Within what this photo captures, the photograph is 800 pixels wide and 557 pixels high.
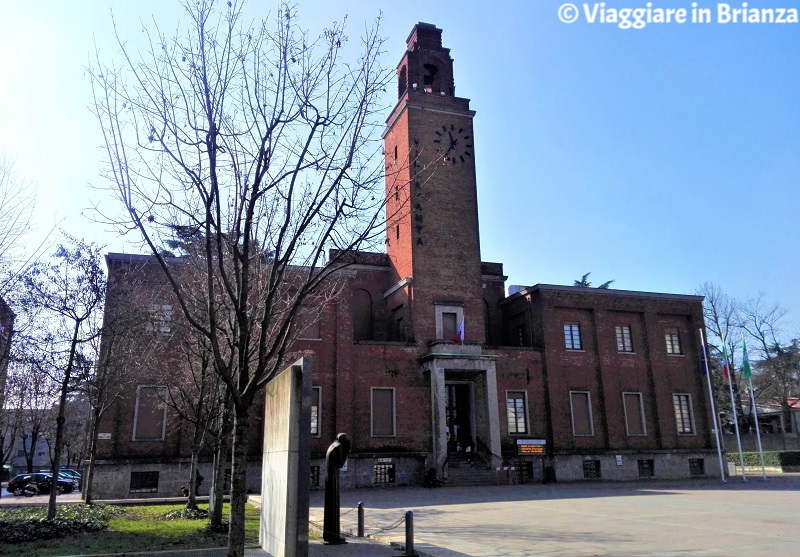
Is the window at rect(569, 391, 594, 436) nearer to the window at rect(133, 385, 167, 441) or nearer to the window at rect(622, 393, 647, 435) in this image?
the window at rect(622, 393, 647, 435)

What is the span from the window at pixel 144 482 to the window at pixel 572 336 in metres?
22.1

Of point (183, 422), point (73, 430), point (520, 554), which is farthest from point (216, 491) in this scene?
point (73, 430)

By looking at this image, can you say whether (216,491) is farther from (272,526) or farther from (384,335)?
(384,335)

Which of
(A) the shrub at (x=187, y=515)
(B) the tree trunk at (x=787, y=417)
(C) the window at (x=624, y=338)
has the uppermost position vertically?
(C) the window at (x=624, y=338)

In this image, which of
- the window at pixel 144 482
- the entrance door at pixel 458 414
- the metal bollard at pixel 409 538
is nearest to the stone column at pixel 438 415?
the entrance door at pixel 458 414

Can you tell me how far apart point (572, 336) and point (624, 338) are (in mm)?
3684

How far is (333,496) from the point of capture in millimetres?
11445

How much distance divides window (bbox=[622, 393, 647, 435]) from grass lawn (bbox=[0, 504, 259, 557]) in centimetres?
2514

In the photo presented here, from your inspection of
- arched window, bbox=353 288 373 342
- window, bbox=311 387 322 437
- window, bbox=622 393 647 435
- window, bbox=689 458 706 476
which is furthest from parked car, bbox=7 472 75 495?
window, bbox=689 458 706 476

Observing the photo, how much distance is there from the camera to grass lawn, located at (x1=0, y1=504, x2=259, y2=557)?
10469 millimetres

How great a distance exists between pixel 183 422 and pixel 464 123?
21814 millimetres

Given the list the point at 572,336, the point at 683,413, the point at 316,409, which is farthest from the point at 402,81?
the point at 683,413

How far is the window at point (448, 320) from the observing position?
3117cm

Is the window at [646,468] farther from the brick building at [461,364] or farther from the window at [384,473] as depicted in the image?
the window at [384,473]
